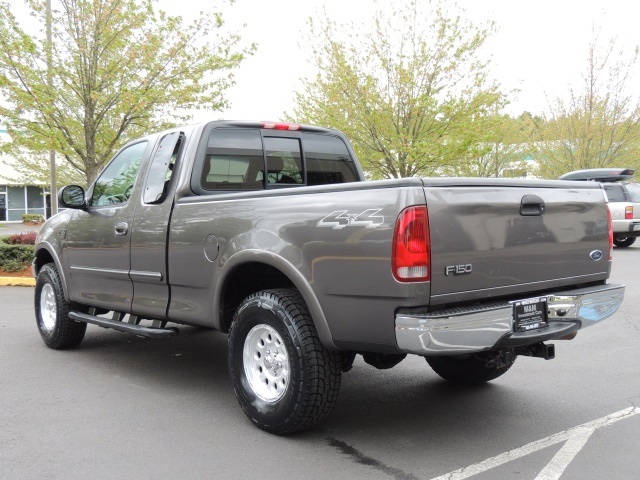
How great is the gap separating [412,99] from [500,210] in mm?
13752

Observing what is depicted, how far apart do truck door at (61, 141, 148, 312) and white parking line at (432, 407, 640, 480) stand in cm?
308

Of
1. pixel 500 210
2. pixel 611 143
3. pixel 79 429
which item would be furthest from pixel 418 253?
pixel 611 143

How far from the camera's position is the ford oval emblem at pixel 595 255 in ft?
14.5

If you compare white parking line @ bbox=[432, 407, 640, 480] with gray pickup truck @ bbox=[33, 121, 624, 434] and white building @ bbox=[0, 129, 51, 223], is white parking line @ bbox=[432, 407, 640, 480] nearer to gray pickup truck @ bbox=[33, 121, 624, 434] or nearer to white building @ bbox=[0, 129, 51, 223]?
gray pickup truck @ bbox=[33, 121, 624, 434]

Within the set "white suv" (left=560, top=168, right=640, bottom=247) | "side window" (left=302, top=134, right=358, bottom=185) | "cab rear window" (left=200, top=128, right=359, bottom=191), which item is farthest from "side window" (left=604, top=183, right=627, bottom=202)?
"cab rear window" (left=200, top=128, right=359, bottom=191)

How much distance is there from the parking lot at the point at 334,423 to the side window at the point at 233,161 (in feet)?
5.30

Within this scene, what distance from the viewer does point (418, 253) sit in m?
3.50

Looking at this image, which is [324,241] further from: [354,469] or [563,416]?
[563,416]

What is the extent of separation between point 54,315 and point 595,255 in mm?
5021

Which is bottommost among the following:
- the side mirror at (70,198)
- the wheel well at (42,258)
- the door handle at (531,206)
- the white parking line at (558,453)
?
the white parking line at (558,453)

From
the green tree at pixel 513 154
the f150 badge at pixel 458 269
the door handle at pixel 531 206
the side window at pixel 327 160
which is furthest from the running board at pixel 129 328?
the green tree at pixel 513 154

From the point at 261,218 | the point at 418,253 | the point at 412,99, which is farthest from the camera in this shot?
the point at 412,99

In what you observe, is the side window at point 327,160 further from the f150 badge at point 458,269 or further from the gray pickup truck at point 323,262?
the f150 badge at point 458,269

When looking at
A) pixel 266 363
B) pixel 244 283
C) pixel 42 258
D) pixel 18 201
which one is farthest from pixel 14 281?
pixel 18 201
